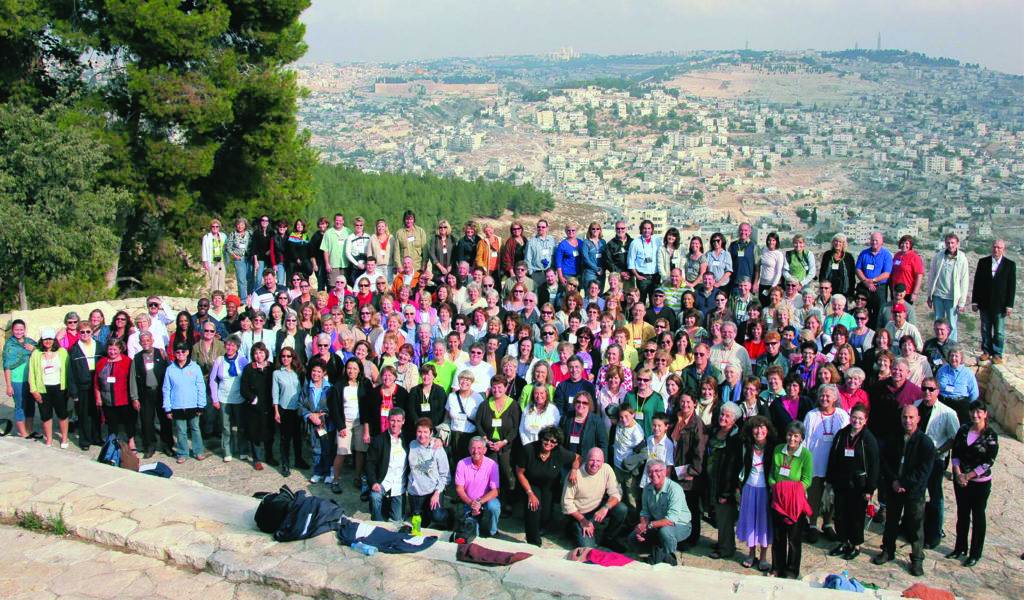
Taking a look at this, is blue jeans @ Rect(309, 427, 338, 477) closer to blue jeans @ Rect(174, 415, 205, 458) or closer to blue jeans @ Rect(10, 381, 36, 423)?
blue jeans @ Rect(174, 415, 205, 458)

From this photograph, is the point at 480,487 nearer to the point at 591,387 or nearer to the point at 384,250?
the point at 591,387

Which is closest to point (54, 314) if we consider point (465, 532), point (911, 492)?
point (465, 532)

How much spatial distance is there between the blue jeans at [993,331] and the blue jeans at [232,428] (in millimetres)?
8713

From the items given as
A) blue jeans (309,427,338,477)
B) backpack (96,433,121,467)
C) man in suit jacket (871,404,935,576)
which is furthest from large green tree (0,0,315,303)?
man in suit jacket (871,404,935,576)

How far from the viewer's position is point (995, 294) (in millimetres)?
10641

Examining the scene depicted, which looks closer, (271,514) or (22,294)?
(271,514)

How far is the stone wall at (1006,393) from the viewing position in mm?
9781

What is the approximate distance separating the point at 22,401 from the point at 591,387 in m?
6.10

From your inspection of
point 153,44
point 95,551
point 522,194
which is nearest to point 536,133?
point 522,194

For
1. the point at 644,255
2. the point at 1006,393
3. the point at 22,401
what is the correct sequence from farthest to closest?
the point at 644,255, the point at 1006,393, the point at 22,401

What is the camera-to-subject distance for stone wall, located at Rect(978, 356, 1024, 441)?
32.1 ft

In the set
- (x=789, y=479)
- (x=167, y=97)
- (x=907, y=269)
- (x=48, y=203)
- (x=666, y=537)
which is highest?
(x=167, y=97)

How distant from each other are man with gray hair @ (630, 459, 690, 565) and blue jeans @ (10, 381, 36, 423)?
663 centimetres

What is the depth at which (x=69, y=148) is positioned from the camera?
1548 centimetres
